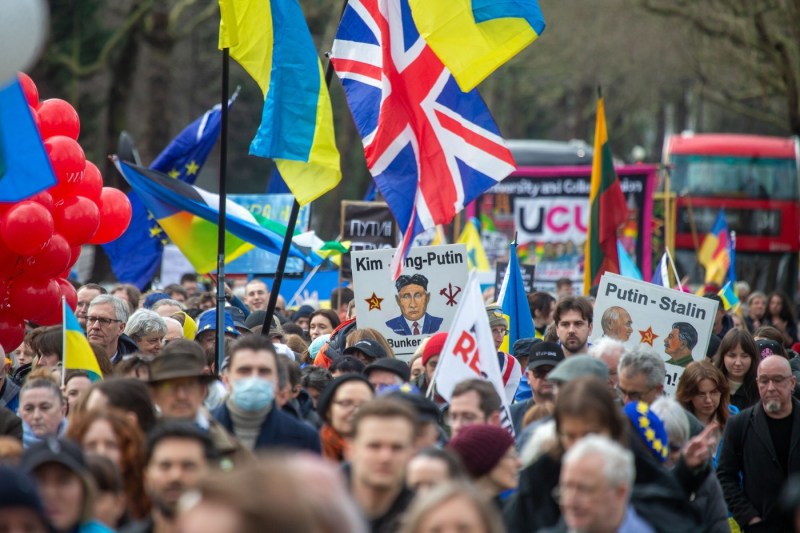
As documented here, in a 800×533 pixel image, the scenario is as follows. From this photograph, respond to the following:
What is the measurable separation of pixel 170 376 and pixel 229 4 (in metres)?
3.57

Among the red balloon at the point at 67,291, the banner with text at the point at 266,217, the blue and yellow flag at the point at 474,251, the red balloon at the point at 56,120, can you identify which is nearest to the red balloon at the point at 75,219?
the red balloon at the point at 67,291

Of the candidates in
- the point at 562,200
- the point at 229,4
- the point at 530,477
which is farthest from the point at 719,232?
the point at 530,477

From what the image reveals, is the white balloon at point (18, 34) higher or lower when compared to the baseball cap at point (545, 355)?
higher

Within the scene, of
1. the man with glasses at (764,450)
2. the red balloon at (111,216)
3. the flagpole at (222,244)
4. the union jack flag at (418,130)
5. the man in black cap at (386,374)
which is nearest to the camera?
the man in black cap at (386,374)

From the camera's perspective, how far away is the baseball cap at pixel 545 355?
25.9ft

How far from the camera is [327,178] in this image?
9422 millimetres

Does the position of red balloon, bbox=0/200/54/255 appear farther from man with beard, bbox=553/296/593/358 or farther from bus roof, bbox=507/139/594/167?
bus roof, bbox=507/139/594/167

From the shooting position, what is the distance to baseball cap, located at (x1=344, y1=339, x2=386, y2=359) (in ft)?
29.5

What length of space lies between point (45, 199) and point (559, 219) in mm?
12608

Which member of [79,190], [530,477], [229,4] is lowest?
[530,477]

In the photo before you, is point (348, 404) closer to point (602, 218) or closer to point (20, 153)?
point (20, 153)

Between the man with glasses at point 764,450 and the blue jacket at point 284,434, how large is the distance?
3.05 m

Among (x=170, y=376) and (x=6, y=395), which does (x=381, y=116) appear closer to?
(x=6, y=395)

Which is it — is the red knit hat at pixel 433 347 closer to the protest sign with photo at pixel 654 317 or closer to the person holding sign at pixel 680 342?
the protest sign with photo at pixel 654 317
